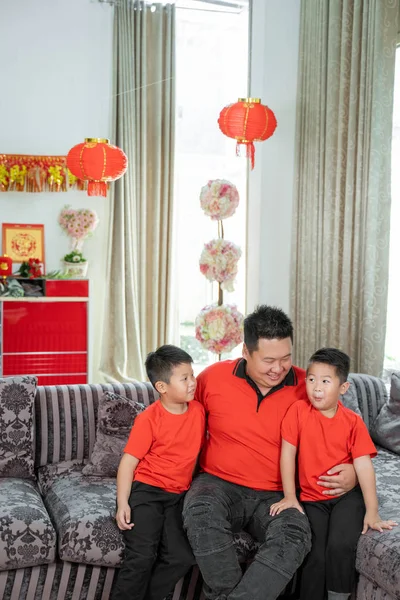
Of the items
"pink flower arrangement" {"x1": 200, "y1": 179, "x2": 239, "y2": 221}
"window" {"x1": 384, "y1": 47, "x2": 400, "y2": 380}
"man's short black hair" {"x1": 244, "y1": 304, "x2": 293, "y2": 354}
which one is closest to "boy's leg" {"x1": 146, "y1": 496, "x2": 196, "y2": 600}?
"man's short black hair" {"x1": 244, "y1": 304, "x2": 293, "y2": 354}

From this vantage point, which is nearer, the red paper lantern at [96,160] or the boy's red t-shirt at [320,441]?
the boy's red t-shirt at [320,441]

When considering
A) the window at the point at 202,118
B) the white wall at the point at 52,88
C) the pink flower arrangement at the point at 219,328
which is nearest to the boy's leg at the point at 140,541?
the pink flower arrangement at the point at 219,328

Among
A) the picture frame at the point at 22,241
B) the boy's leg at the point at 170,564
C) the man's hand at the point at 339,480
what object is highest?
the picture frame at the point at 22,241

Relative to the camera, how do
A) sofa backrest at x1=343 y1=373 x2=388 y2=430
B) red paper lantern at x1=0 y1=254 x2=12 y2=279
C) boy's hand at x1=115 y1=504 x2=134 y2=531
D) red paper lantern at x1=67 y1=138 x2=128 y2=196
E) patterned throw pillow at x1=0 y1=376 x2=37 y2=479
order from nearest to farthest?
boy's hand at x1=115 y1=504 x2=134 y2=531 < patterned throw pillow at x1=0 y1=376 x2=37 y2=479 < sofa backrest at x1=343 y1=373 x2=388 y2=430 < red paper lantern at x1=67 y1=138 x2=128 y2=196 < red paper lantern at x1=0 y1=254 x2=12 y2=279

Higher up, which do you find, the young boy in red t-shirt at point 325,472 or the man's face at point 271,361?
the man's face at point 271,361

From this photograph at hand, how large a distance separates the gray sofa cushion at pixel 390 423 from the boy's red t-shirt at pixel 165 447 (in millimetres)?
1147

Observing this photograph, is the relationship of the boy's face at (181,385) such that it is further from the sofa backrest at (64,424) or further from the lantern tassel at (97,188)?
the lantern tassel at (97,188)

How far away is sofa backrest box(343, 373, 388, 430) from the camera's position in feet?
11.6

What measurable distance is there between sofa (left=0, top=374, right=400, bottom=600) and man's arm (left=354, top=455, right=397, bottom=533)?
0.10 ft

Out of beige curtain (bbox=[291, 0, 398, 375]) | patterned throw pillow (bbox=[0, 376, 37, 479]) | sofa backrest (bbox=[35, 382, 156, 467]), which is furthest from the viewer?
beige curtain (bbox=[291, 0, 398, 375])

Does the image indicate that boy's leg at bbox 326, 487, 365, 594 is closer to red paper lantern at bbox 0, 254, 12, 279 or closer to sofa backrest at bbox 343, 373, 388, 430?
sofa backrest at bbox 343, 373, 388, 430

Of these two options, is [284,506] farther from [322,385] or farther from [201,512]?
[322,385]

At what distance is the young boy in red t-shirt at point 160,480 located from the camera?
2.44 m

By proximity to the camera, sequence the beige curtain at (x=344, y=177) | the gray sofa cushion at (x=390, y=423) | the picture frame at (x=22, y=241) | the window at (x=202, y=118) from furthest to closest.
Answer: the window at (x=202, y=118) < the picture frame at (x=22, y=241) < the beige curtain at (x=344, y=177) < the gray sofa cushion at (x=390, y=423)
